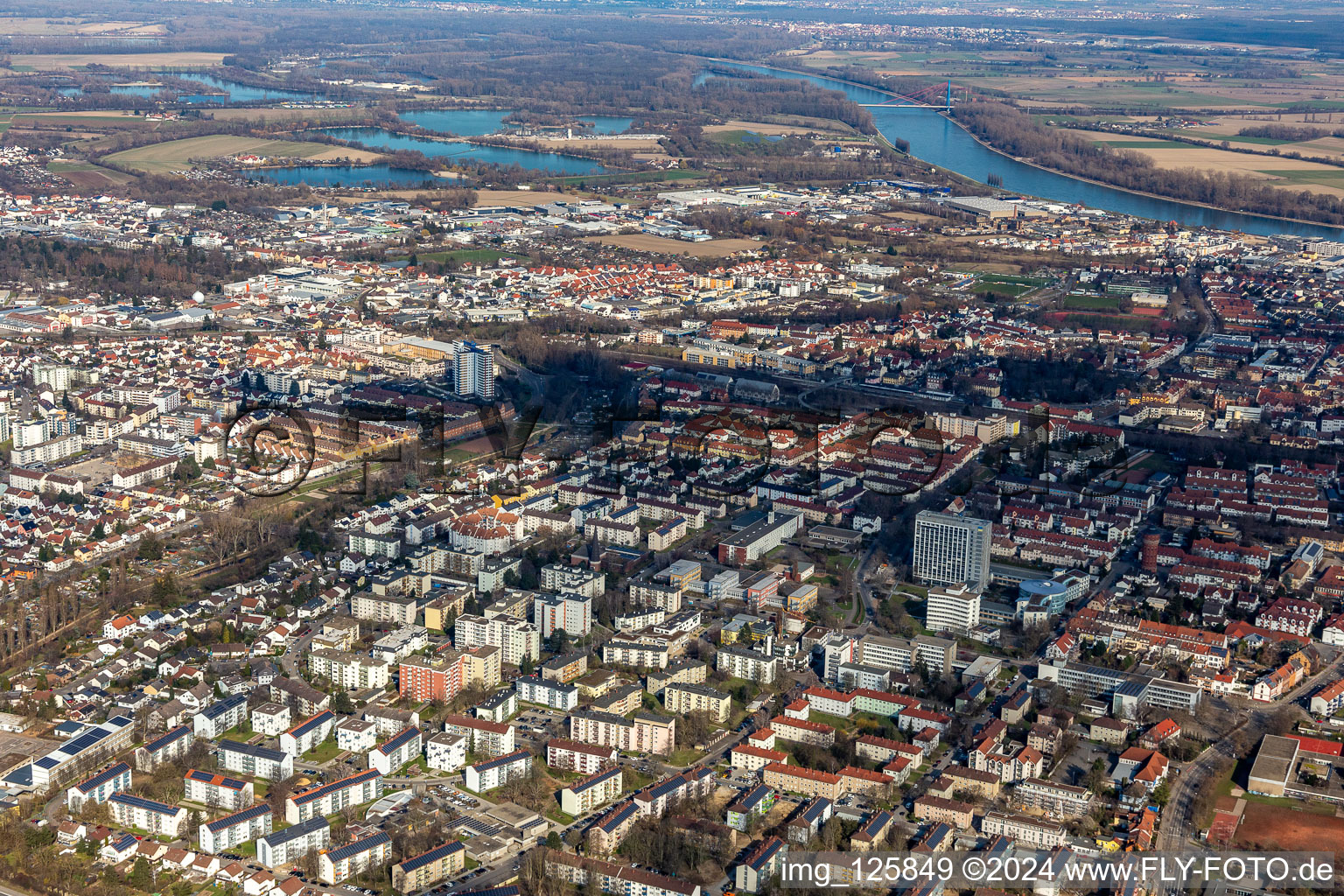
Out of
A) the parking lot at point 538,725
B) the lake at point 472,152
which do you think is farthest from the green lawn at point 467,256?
the parking lot at point 538,725

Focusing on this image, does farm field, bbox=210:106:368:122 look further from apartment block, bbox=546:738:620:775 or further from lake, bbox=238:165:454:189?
apartment block, bbox=546:738:620:775

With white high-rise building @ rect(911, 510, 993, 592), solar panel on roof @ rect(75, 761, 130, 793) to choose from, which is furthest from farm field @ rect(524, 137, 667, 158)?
solar panel on roof @ rect(75, 761, 130, 793)

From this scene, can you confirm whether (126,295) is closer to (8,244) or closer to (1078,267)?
(8,244)

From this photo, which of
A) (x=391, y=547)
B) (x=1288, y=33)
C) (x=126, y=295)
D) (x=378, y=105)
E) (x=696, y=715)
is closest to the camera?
(x=696, y=715)

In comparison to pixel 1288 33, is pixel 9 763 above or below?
below

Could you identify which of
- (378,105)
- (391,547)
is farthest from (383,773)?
(378,105)

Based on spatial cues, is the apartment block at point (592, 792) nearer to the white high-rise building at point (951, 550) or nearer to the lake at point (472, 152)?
the white high-rise building at point (951, 550)
